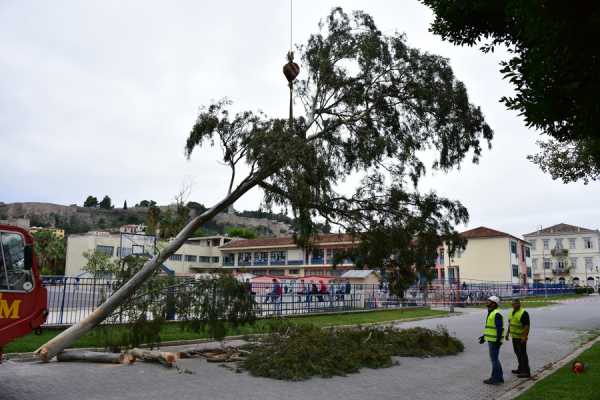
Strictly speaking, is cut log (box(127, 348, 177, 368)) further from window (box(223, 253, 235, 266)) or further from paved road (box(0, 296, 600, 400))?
window (box(223, 253, 235, 266))

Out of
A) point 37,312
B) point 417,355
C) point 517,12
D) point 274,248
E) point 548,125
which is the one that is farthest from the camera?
point 274,248

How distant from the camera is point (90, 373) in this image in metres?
10.1

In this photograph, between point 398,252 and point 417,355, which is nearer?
point 417,355

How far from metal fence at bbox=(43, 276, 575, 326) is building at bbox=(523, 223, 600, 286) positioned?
43717mm

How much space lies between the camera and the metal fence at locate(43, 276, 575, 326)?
15.8 m

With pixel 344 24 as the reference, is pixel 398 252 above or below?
below

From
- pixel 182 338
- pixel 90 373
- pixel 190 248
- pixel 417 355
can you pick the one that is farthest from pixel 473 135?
pixel 190 248

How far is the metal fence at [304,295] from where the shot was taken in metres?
15.8

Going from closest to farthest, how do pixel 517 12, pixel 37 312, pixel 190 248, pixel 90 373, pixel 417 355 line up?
pixel 517 12 → pixel 37 312 → pixel 90 373 → pixel 417 355 → pixel 190 248

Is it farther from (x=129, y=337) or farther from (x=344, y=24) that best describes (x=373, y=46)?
(x=129, y=337)

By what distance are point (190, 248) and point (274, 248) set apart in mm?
17810

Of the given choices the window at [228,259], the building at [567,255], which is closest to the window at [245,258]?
the window at [228,259]

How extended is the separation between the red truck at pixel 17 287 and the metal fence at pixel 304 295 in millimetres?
4490

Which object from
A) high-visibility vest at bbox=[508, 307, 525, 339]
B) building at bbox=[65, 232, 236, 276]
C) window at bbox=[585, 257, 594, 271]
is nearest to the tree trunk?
high-visibility vest at bbox=[508, 307, 525, 339]
